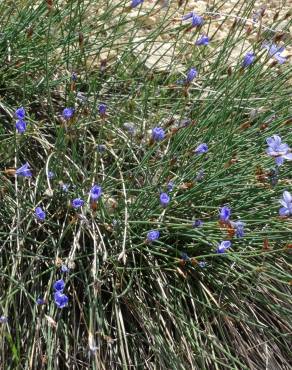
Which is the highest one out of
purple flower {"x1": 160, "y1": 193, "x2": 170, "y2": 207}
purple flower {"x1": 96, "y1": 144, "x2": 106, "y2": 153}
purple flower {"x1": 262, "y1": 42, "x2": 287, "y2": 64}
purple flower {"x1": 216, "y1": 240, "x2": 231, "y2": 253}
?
purple flower {"x1": 262, "y1": 42, "x2": 287, "y2": 64}

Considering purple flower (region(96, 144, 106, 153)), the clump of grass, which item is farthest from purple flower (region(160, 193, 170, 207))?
purple flower (region(96, 144, 106, 153))

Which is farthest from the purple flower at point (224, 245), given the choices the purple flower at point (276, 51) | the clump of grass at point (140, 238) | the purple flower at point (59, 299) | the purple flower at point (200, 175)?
the purple flower at point (276, 51)

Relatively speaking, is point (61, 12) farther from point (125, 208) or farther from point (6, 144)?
point (125, 208)

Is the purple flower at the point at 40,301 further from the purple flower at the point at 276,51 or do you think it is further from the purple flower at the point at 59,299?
the purple flower at the point at 276,51

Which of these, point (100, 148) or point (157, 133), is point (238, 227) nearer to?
point (157, 133)

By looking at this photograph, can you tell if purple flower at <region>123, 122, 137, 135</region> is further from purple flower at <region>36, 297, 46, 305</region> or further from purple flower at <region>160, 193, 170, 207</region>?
purple flower at <region>36, 297, 46, 305</region>

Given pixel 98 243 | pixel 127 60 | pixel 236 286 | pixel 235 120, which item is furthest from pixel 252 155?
pixel 127 60
